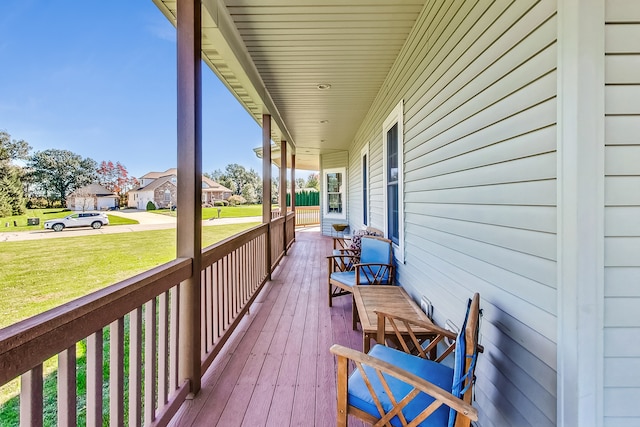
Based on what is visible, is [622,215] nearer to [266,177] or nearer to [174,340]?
[174,340]

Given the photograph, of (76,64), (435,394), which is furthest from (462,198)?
(76,64)

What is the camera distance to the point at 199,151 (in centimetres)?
195

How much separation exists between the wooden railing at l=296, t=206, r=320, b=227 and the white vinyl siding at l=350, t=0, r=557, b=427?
1224 centimetres

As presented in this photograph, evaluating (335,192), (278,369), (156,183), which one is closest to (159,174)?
(156,183)

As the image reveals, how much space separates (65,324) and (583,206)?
5.74 ft

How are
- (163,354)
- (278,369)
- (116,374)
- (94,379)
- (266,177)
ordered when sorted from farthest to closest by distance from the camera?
(266,177) < (278,369) < (163,354) < (116,374) < (94,379)

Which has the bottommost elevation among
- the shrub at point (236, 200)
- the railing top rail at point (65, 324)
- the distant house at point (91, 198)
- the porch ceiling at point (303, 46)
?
the railing top rail at point (65, 324)

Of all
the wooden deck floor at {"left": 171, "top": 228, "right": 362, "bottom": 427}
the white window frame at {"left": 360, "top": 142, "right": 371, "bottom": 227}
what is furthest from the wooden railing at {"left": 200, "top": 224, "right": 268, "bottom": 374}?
the white window frame at {"left": 360, "top": 142, "right": 371, "bottom": 227}

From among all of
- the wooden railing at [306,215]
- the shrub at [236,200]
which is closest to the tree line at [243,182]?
the shrub at [236,200]

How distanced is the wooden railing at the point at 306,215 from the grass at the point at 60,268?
502 inches

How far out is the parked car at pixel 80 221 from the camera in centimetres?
112

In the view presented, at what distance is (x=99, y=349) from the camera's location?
121cm

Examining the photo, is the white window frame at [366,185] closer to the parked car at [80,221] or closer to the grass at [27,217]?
the parked car at [80,221]

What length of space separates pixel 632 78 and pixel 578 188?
0.41 m
